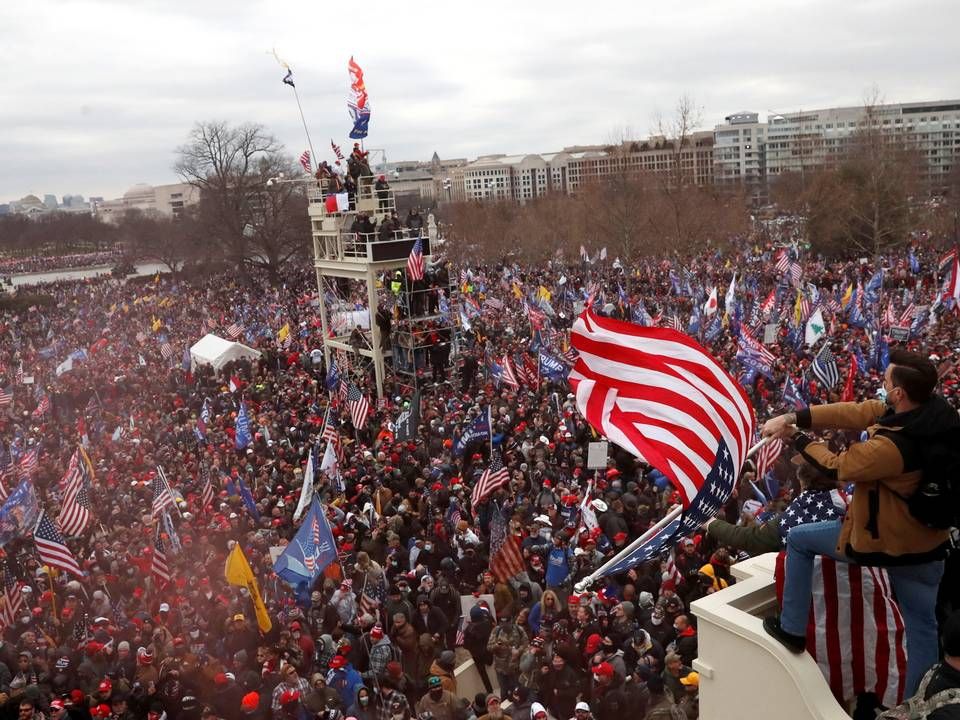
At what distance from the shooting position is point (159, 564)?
10.7 m

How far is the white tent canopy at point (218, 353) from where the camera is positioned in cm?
2680

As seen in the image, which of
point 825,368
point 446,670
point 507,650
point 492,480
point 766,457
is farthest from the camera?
point 825,368

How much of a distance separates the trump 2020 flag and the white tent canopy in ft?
75.0

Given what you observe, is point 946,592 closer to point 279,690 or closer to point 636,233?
point 279,690

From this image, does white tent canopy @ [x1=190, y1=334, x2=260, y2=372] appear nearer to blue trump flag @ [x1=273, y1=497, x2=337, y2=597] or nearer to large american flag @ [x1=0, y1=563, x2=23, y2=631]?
large american flag @ [x1=0, y1=563, x2=23, y2=631]

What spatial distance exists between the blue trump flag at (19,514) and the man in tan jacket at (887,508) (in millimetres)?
12373

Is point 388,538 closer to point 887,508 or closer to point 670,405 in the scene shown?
point 670,405

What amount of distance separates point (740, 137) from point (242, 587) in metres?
160

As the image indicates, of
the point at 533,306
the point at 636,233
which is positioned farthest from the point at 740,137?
the point at 533,306

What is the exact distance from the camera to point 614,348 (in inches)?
217

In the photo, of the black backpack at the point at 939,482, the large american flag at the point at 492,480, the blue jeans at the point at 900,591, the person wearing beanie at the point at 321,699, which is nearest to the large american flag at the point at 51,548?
the person wearing beanie at the point at 321,699

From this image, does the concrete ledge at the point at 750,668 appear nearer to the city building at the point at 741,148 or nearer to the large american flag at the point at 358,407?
the large american flag at the point at 358,407

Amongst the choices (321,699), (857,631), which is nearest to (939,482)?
(857,631)

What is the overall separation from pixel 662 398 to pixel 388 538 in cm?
641
